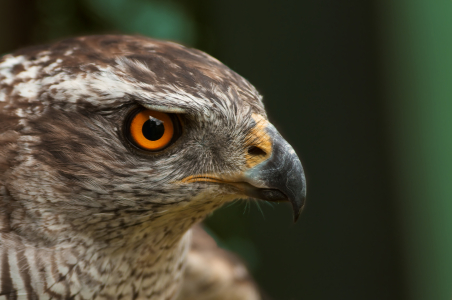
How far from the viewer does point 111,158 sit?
5.28 feet

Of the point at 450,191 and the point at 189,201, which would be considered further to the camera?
the point at 450,191

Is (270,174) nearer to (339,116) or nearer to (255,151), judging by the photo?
(255,151)

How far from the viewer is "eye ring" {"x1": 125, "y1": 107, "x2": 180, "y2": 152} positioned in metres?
1.61

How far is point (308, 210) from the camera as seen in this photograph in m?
4.05

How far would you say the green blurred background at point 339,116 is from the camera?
12.6 feet

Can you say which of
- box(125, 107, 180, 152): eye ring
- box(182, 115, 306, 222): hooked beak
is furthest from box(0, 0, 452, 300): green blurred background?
box(125, 107, 180, 152): eye ring

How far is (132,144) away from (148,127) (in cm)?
8

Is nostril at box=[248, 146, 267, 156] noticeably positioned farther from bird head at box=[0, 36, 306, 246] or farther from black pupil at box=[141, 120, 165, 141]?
black pupil at box=[141, 120, 165, 141]

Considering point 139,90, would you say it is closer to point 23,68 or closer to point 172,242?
point 23,68

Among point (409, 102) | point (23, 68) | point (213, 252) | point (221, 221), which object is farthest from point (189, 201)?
point (409, 102)

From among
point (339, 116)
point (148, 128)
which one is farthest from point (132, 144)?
point (339, 116)

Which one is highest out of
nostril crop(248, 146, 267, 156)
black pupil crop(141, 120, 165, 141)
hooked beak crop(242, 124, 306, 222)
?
black pupil crop(141, 120, 165, 141)

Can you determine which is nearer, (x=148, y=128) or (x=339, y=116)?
(x=148, y=128)

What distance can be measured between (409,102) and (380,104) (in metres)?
0.32
